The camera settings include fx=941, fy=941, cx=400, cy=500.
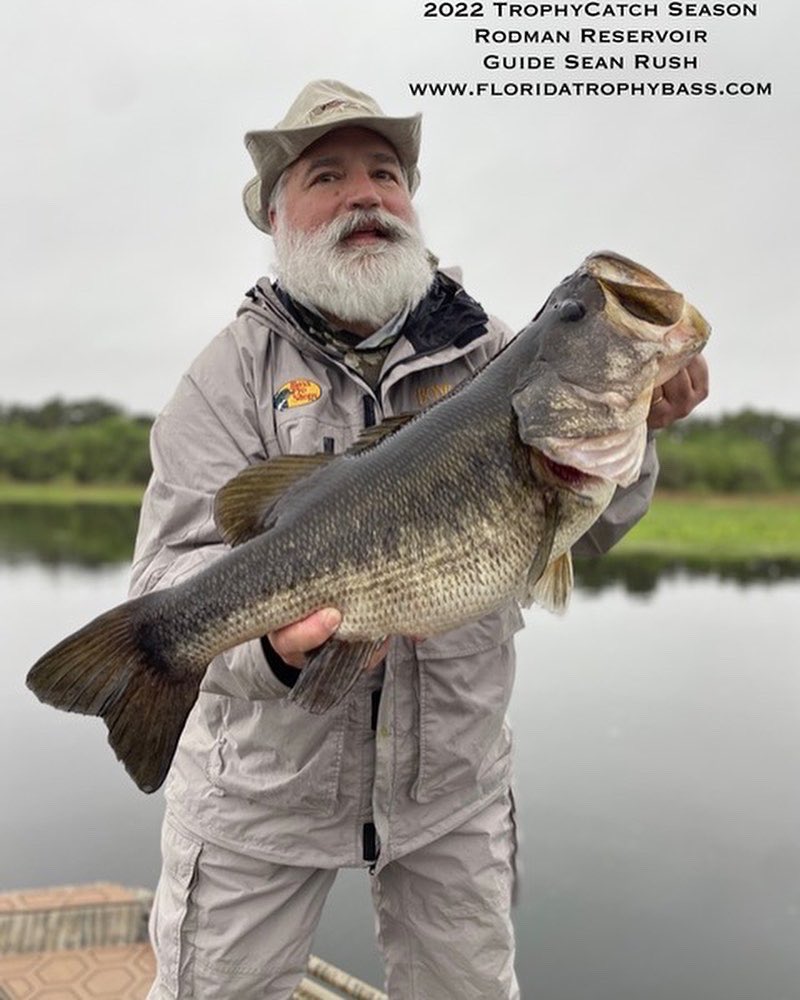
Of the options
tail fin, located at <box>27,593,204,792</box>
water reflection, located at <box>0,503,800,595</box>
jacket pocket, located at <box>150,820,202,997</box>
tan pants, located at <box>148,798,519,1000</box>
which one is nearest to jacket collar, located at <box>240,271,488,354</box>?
tail fin, located at <box>27,593,204,792</box>

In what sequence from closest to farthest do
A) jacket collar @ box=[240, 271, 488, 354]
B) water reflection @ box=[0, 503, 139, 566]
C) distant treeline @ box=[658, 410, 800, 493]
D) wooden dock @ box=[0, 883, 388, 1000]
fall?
jacket collar @ box=[240, 271, 488, 354] → wooden dock @ box=[0, 883, 388, 1000] → water reflection @ box=[0, 503, 139, 566] → distant treeline @ box=[658, 410, 800, 493]

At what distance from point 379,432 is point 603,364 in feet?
1.86

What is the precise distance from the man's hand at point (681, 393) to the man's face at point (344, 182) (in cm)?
107

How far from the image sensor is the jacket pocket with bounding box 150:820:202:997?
2.69 m

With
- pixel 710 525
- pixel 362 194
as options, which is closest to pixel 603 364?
pixel 362 194

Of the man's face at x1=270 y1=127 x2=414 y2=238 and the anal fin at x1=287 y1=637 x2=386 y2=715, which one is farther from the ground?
the man's face at x1=270 y1=127 x2=414 y2=238

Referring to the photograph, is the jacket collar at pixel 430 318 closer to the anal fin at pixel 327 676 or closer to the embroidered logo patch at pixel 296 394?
the embroidered logo patch at pixel 296 394

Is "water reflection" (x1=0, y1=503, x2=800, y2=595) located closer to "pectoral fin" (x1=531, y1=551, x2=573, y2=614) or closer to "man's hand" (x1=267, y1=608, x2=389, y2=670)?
"pectoral fin" (x1=531, y1=551, x2=573, y2=614)

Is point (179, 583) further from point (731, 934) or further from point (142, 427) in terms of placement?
point (142, 427)

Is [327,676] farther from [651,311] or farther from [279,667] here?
[651,311]

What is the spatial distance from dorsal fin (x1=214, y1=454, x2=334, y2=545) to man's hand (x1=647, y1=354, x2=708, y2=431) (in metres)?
0.85

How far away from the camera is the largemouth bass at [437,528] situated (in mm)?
2162

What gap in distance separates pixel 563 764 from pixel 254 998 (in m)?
5.91

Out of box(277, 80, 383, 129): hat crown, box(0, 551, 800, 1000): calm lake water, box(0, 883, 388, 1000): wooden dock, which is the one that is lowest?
box(0, 551, 800, 1000): calm lake water
